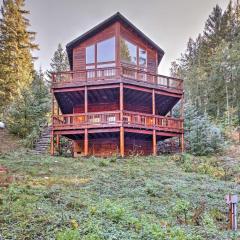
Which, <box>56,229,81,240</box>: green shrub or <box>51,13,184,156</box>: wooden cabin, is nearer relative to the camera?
<box>56,229,81,240</box>: green shrub

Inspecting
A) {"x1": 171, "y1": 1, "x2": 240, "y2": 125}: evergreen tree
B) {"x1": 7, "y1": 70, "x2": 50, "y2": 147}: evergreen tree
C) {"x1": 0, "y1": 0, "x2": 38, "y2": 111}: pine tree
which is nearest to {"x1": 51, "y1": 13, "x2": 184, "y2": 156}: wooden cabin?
{"x1": 7, "y1": 70, "x2": 50, "y2": 147}: evergreen tree

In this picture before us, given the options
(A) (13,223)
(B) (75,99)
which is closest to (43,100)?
(B) (75,99)

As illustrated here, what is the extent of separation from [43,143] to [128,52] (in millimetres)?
9480

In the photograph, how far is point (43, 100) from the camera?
30.0 metres

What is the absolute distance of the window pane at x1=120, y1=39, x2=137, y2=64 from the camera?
23255 mm

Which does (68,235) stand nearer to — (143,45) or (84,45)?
(84,45)

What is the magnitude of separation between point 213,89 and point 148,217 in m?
29.9

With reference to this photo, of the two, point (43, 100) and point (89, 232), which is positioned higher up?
point (43, 100)

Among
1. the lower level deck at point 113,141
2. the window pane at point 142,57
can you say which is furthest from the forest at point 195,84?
the window pane at point 142,57

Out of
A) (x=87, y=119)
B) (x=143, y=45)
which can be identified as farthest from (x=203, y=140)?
(x=143, y=45)

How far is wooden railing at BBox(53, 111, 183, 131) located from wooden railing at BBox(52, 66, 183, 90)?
2352mm

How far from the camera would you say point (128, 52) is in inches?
933

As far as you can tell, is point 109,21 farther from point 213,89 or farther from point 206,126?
point 213,89

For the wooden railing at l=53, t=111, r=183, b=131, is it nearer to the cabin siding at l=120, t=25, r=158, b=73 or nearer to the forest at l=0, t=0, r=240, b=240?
the forest at l=0, t=0, r=240, b=240
